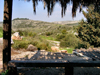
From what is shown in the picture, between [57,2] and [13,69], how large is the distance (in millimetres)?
2485

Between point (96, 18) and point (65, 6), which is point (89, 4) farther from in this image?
point (96, 18)

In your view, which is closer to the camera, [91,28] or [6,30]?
[6,30]

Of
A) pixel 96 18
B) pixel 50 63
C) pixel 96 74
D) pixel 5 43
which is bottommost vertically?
pixel 96 74

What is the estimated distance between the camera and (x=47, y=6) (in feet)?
12.1

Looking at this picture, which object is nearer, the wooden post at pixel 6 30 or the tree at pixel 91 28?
the wooden post at pixel 6 30

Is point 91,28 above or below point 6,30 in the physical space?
above

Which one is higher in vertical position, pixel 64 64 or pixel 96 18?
pixel 96 18

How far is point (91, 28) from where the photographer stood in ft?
51.4

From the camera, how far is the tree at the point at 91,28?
1536 cm

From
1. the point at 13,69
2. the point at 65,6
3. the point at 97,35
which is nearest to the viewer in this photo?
the point at 13,69

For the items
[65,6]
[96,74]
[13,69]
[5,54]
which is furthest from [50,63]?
[65,6]

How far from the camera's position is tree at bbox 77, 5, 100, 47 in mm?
15365

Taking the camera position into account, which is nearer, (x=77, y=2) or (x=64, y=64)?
(x=64, y=64)

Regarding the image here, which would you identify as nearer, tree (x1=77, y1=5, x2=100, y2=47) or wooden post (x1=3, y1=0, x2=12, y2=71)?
wooden post (x1=3, y1=0, x2=12, y2=71)
